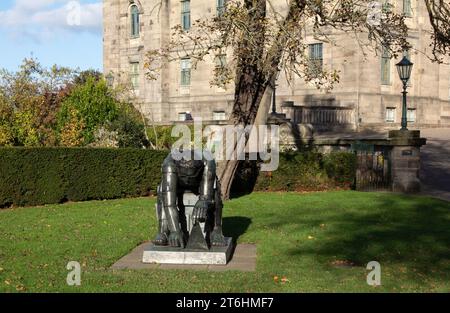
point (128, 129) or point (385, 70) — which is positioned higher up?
point (385, 70)

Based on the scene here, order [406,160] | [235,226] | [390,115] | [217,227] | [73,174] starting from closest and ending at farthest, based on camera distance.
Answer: [217,227], [235,226], [73,174], [406,160], [390,115]

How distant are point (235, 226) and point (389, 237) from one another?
131 inches

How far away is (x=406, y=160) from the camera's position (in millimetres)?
19141

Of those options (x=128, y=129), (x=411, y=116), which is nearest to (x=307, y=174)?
(x=128, y=129)

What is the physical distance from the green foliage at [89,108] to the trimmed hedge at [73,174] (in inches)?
248

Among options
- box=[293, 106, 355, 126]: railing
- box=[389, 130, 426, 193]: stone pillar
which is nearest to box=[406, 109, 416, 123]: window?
box=[293, 106, 355, 126]: railing

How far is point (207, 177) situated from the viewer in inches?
362

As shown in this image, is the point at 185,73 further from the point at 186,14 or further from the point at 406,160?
the point at 406,160

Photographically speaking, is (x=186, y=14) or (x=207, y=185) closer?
(x=207, y=185)

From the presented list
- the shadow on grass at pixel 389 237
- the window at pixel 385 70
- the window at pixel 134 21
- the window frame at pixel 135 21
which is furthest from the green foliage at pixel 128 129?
the window at pixel 134 21

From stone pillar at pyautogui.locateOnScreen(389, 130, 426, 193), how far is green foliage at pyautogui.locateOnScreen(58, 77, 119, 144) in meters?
→ 12.7

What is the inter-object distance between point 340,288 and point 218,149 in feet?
35.8

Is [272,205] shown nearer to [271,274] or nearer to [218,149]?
[218,149]

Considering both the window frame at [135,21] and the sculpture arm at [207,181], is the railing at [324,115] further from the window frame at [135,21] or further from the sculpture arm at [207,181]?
the sculpture arm at [207,181]
